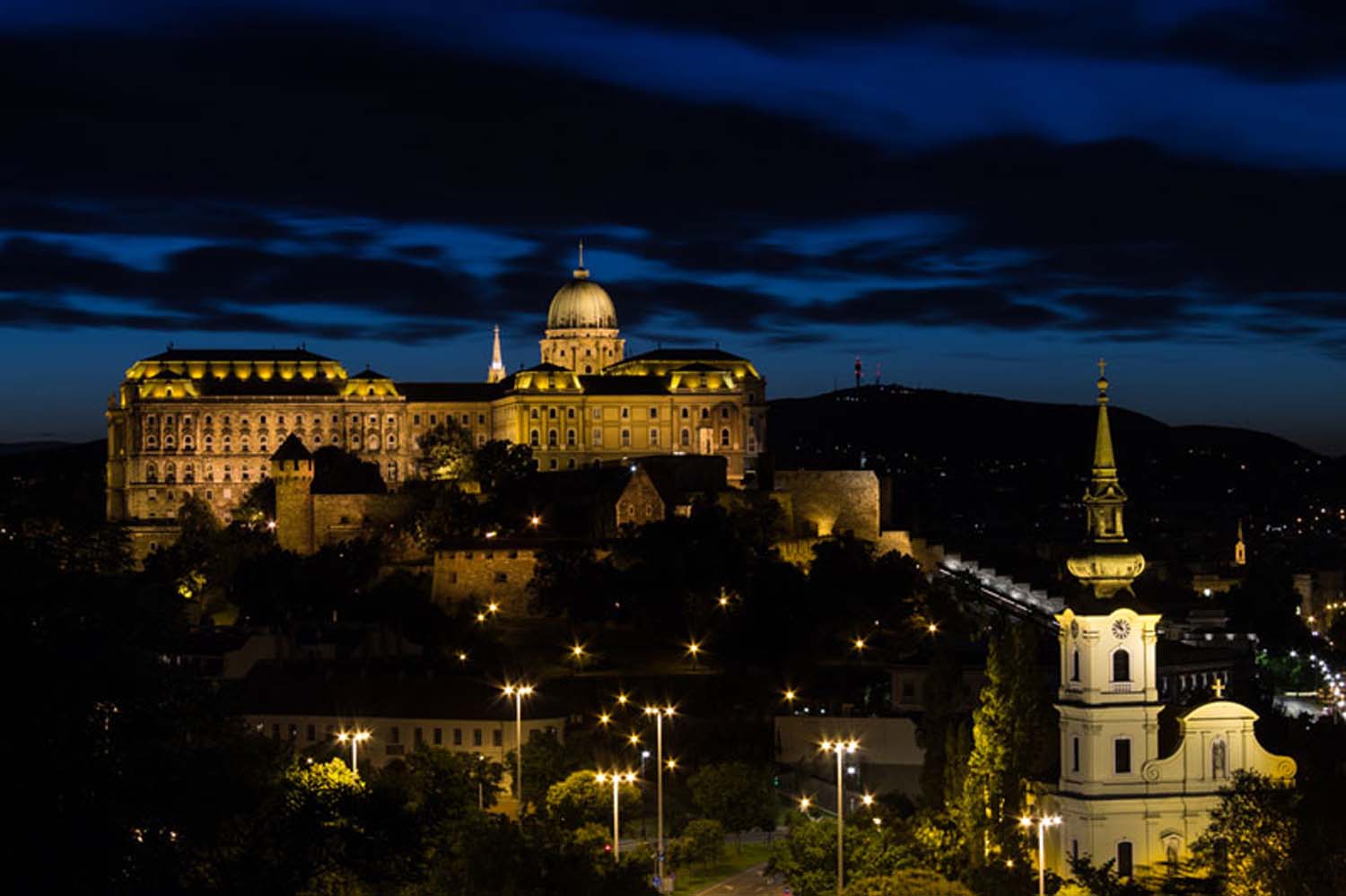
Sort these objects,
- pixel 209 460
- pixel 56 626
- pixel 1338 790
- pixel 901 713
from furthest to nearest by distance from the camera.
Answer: pixel 209 460 < pixel 901 713 < pixel 1338 790 < pixel 56 626

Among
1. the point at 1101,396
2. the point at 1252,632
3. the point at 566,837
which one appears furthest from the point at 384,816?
the point at 1252,632

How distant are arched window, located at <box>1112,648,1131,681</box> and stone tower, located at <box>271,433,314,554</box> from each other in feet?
258

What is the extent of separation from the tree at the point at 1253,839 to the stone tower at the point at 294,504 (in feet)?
272

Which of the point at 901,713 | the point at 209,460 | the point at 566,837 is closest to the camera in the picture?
the point at 566,837

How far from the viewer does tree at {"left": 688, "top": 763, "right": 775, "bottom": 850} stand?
7175 centimetres

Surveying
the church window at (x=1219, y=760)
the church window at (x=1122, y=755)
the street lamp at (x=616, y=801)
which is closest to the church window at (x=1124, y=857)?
the church window at (x=1122, y=755)

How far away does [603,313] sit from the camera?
639ft

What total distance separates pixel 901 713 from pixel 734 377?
85.8 m

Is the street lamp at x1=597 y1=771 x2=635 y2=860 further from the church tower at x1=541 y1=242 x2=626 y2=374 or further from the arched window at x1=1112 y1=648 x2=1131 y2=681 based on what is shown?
the church tower at x1=541 y1=242 x2=626 y2=374

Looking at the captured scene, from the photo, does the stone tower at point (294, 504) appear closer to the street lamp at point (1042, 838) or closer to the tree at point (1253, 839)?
the street lamp at point (1042, 838)

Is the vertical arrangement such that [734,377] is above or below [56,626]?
above

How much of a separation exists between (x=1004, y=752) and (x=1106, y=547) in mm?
5358

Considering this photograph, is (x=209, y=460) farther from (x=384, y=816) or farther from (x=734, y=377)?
(x=384, y=816)

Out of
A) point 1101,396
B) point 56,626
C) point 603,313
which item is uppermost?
point 603,313
